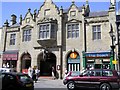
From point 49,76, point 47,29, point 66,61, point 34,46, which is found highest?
point 47,29

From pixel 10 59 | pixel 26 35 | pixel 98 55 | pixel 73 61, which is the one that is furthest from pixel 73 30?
pixel 10 59

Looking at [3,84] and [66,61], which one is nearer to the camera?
[3,84]

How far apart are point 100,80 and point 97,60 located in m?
13.8

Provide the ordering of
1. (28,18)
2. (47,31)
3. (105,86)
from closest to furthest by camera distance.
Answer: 1. (105,86)
2. (47,31)
3. (28,18)

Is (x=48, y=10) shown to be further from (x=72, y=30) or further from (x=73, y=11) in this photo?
(x=72, y=30)

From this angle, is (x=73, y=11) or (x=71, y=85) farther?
(x=73, y=11)

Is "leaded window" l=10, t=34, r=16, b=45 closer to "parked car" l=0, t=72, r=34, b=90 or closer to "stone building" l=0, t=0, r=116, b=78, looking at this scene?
"stone building" l=0, t=0, r=116, b=78

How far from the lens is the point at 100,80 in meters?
16.4

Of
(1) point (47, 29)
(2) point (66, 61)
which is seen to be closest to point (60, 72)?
(2) point (66, 61)

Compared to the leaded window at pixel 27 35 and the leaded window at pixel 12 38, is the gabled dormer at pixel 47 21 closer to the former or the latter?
the leaded window at pixel 27 35

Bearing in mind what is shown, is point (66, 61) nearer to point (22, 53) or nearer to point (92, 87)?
point (22, 53)

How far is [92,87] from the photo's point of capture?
16.6m

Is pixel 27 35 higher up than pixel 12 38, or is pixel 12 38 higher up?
pixel 27 35

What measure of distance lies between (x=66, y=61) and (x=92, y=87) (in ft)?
50.1
